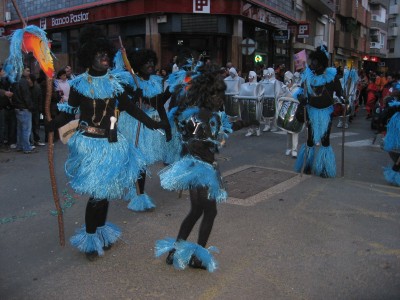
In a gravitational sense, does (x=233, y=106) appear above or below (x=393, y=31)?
below

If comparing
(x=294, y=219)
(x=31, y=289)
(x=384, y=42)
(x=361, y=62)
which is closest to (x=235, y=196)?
(x=294, y=219)

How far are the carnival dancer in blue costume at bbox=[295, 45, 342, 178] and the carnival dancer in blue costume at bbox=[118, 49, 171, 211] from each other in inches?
101

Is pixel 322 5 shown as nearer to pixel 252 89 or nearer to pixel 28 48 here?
pixel 252 89

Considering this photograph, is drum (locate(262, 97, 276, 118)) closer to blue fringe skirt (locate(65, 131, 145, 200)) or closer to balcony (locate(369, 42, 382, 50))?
blue fringe skirt (locate(65, 131, 145, 200))

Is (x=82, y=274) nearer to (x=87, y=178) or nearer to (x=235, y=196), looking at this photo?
(x=87, y=178)

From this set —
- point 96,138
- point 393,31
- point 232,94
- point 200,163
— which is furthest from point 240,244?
point 393,31

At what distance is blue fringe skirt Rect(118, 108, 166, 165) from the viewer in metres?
5.40

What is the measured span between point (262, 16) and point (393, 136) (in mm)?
15368

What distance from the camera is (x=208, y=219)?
3.55 metres

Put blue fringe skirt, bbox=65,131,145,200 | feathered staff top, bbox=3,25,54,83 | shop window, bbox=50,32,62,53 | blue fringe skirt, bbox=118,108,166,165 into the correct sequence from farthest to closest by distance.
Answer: shop window, bbox=50,32,62,53 < blue fringe skirt, bbox=118,108,166,165 < blue fringe skirt, bbox=65,131,145,200 < feathered staff top, bbox=3,25,54,83

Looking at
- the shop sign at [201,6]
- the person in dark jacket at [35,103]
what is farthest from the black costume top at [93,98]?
the shop sign at [201,6]

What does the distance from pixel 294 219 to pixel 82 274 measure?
2.50 m

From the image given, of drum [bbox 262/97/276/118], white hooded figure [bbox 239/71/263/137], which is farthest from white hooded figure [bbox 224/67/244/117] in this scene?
drum [bbox 262/97/276/118]

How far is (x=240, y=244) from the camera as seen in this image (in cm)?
425
